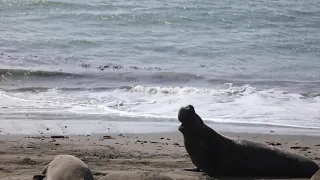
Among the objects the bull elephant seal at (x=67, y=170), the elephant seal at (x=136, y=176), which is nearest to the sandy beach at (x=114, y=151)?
the bull elephant seal at (x=67, y=170)

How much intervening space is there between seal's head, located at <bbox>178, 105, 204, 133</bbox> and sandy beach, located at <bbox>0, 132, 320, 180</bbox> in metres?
0.45

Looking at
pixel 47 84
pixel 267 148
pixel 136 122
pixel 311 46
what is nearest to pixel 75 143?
pixel 136 122

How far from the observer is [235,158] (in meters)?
6.80

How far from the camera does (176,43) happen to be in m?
19.5

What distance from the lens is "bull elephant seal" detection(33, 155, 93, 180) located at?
5.19m

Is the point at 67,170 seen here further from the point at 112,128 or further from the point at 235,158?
the point at 112,128

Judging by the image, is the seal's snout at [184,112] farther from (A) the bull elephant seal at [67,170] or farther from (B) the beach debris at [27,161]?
(B) the beach debris at [27,161]

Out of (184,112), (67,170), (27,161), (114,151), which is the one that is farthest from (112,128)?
(67,170)

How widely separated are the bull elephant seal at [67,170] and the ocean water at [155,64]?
2901 mm

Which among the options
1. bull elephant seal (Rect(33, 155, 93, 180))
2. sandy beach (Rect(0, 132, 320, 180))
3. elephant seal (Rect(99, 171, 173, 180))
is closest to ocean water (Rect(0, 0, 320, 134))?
sandy beach (Rect(0, 132, 320, 180))

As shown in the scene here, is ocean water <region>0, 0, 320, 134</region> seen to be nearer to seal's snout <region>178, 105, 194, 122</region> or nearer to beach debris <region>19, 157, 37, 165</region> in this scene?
beach debris <region>19, 157, 37, 165</region>

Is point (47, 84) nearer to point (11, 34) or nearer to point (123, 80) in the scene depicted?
point (123, 80)

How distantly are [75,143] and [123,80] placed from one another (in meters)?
5.95

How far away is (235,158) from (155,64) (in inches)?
374
